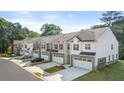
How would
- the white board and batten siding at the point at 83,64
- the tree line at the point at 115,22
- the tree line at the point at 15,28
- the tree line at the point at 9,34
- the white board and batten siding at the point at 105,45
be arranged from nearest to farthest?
1. the white board and batten siding at the point at 83,64
2. the white board and batten siding at the point at 105,45
3. the tree line at the point at 115,22
4. the tree line at the point at 15,28
5. the tree line at the point at 9,34

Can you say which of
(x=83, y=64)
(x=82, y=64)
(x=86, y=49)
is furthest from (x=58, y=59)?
(x=86, y=49)

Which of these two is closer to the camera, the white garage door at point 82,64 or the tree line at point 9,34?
the white garage door at point 82,64

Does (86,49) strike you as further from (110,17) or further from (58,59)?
(110,17)

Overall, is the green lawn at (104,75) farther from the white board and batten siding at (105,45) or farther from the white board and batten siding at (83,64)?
the white board and batten siding at (105,45)

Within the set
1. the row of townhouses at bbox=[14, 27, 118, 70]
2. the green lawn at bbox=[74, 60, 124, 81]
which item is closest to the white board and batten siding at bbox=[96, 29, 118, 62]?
the row of townhouses at bbox=[14, 27, 118, 70]

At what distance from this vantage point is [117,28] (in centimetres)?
3691

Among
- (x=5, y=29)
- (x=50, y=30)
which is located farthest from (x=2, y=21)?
(x=50, y=30)

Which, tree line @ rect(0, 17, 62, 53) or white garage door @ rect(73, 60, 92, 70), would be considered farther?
tree line @ rect(0, 17, 62, 53)

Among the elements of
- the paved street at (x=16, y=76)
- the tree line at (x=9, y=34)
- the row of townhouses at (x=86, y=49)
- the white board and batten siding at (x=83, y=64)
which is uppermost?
the tree line at (x=9, y=34)

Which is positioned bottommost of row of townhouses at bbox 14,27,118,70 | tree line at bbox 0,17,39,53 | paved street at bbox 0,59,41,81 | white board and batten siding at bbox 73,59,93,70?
paved street at bbox 0,59,41,81

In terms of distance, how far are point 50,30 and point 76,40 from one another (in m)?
39.0

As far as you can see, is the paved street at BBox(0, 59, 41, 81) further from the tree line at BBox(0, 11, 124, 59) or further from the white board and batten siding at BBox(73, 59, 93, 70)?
the tree line at BBox(0, 11, 124, 59)

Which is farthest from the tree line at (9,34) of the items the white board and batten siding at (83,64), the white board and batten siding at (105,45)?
the white board and batten siding at (105,45)

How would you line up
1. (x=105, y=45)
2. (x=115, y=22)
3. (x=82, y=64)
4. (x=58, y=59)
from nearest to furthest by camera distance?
(x=82, y=64), (x=105, y=45), (x=58, y=59), (x=115, y=22)
